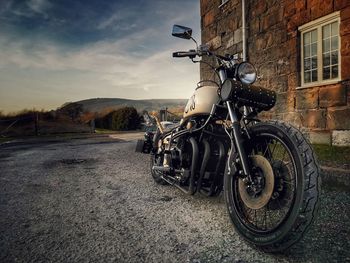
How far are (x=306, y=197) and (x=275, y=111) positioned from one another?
20.3 feet

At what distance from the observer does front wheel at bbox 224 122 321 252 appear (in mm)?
1652

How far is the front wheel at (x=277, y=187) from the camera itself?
5.42ft

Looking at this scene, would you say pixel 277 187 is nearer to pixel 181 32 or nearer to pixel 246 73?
pixel 246 73

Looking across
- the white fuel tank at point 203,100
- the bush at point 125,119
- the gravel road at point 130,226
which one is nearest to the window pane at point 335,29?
the gravel road at point 130,226

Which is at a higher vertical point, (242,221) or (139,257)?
(242,221)

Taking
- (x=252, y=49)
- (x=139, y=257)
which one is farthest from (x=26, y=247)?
(x=252, y=49)

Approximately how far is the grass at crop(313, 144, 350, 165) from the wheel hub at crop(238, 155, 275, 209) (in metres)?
2.57

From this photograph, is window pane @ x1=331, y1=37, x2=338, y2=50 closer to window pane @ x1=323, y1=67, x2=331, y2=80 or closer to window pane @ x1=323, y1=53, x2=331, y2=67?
window pane @ x1=323, y1=53, x2=331, y2=67

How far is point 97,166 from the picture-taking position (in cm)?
532

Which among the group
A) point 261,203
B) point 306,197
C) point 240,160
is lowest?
→ point 261,203

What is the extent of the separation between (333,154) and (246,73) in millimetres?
3421

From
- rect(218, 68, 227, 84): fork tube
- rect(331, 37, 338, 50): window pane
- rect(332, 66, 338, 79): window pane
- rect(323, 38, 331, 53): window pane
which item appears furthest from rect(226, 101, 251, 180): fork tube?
rect(323, 38, 331, 53): window pane

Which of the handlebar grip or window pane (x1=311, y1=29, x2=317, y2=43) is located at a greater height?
window pane (x1=311, y1=29, x2=317, y2=43)

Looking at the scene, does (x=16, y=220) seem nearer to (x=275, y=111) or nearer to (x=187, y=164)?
(x=187, y=164)
